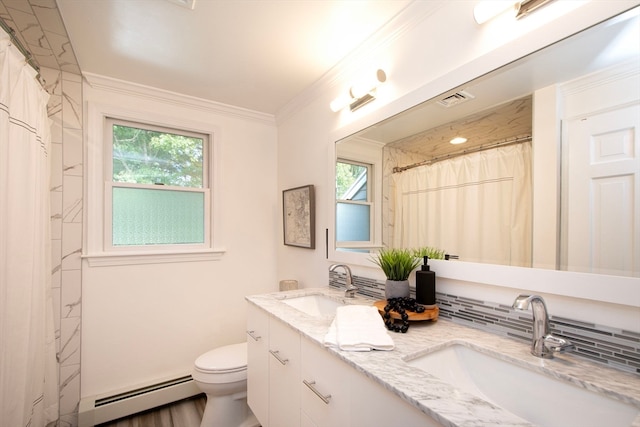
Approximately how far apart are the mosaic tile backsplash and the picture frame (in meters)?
0.96

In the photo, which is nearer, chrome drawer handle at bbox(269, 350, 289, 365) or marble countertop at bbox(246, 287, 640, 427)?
marble countertop at bbox(246, 287, 640, 427)

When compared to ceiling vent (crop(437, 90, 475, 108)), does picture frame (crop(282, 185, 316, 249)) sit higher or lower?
lower

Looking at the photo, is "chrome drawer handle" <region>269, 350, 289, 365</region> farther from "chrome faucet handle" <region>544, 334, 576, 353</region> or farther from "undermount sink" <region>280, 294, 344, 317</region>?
"chrome faucet handle" <region>544, 334, 576, 353</region>

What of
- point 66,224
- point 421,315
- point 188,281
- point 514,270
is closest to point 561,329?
point 514,270

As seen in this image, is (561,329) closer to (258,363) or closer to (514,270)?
(514,270)

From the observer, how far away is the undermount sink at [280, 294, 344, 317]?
1635 mm

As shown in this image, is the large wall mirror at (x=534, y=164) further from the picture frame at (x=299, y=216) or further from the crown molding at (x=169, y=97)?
the crown molding at (x=169, y=97)

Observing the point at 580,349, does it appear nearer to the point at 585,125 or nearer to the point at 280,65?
the point at 585,125

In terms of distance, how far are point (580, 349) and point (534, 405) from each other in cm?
22

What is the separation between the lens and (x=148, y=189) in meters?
2.17

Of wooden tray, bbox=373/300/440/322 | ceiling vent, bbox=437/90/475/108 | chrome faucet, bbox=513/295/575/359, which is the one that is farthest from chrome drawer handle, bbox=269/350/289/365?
ceiling vent, bbox=437/90/475/108

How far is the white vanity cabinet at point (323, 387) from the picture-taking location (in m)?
0.87

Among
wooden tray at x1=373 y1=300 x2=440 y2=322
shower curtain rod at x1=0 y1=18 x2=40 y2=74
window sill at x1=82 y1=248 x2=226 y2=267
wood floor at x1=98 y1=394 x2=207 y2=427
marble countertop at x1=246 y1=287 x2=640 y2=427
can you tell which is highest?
shower curtain rod at x1=0 y1=18 x2=40 y2=74

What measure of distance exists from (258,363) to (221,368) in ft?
1.18
